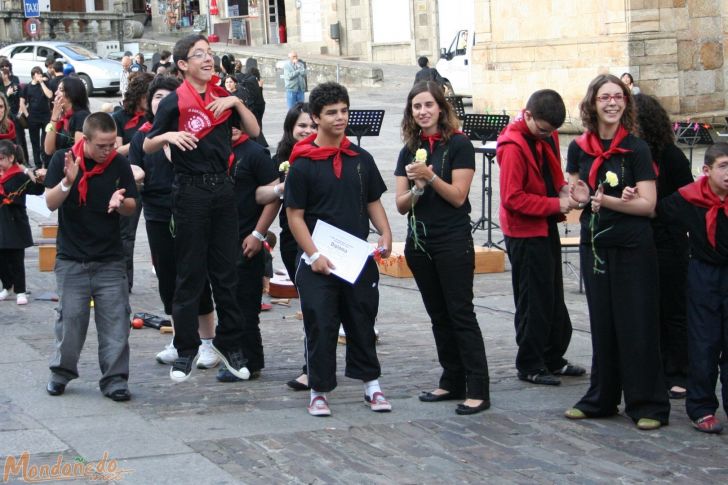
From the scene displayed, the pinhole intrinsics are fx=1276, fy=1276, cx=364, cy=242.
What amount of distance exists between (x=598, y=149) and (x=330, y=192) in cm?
153

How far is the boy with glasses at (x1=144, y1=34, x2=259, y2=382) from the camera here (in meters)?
7.73

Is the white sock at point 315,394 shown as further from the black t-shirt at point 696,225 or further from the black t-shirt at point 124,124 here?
the black t-shirt at point 124,124

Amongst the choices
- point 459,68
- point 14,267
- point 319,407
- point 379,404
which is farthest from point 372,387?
point 459,68

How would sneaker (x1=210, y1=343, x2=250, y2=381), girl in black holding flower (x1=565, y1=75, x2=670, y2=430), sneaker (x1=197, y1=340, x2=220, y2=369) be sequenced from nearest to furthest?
girl in black holding flower (x1=565, y1=75, x2=670, y2=430), sneaker (x1=210, y1=343, x2=250, y2=381), sneaker (x1=197, y1=340, x2=220, y2=369)

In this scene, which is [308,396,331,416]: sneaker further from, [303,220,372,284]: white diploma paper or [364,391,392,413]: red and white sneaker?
[303,220,372,284]: white diploma paper

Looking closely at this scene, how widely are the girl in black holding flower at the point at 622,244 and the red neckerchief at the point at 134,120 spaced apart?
15.7 ft

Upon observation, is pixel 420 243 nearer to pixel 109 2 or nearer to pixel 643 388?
pixel 643 388

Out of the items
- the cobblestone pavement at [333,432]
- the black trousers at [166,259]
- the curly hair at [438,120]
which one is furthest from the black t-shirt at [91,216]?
the curly hair at [438,120]

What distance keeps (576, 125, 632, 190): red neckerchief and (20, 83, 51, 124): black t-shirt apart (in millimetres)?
18191

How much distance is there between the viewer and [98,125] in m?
7.70

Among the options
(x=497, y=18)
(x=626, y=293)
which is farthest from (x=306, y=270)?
(x=497, y=18)

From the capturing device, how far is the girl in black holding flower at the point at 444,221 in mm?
7324

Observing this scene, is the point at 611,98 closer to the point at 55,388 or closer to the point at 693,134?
the point at 55,388

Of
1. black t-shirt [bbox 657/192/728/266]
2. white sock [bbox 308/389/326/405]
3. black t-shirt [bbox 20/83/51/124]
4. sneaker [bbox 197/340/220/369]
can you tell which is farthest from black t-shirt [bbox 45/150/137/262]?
black t-shirt [bbox 20/83/51/124]
